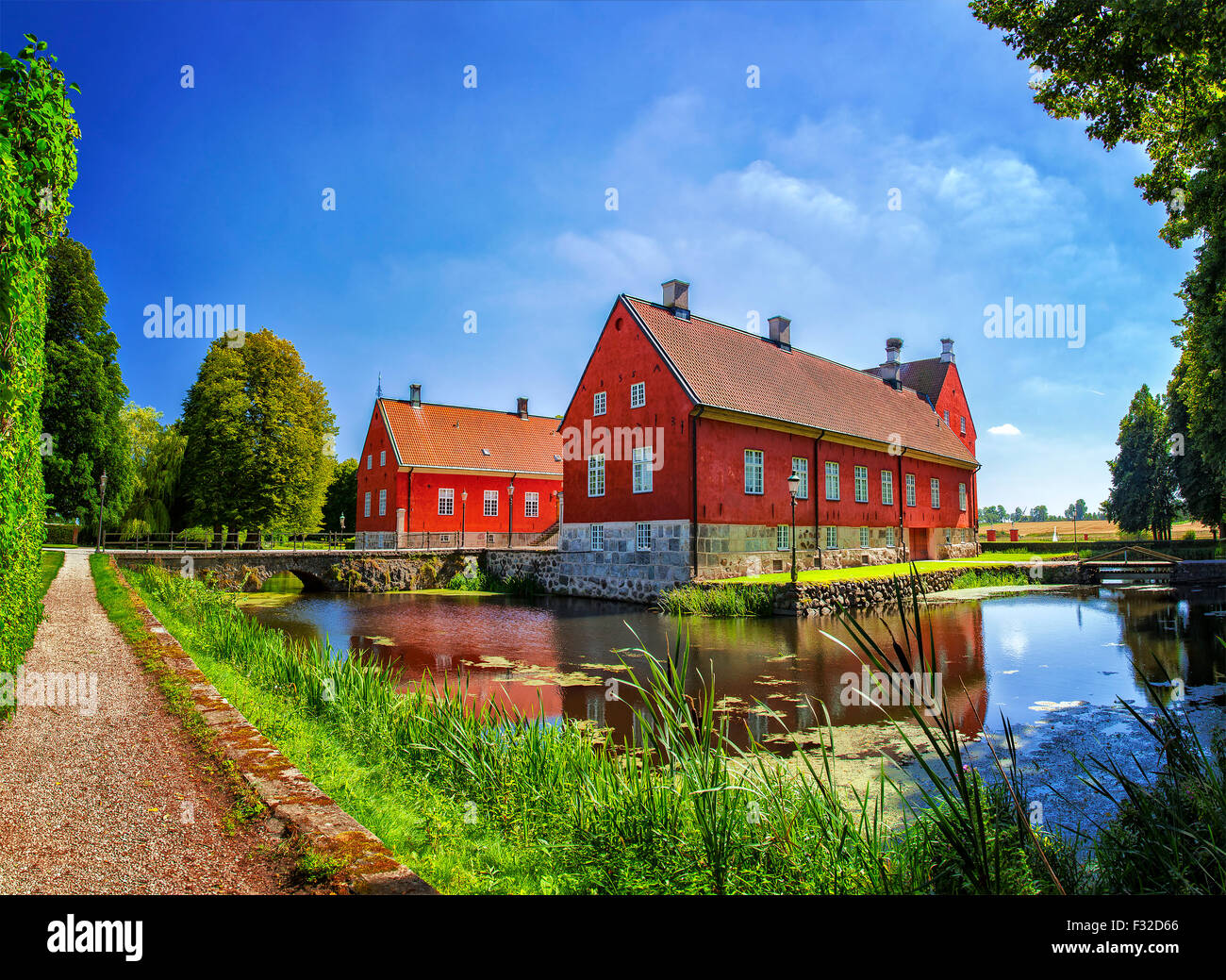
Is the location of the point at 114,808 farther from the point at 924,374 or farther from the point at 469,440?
the point at 924,374

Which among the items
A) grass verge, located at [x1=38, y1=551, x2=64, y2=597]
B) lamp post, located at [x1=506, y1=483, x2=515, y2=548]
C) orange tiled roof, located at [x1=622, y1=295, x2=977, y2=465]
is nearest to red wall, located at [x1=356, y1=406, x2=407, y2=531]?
lamp post, located at [x1=506, y1=483, x2=515, y2=548]

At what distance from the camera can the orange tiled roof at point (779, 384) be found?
23125mm

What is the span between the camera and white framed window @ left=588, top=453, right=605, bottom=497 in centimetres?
2482

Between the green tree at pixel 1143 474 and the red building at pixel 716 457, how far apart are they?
88.7 ft

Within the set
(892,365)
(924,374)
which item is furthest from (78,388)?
(924,374)

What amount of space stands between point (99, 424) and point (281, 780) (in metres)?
33.0

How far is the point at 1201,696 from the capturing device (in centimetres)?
912

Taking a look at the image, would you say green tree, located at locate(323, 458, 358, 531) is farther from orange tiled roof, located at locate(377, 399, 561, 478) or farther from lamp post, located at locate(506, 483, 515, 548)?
lamp post, located at locate(506, 483, 515, 548)

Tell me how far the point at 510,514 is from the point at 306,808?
35548mm

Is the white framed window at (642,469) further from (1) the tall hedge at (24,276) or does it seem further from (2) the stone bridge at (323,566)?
(1) the tall hedge at (24,276)

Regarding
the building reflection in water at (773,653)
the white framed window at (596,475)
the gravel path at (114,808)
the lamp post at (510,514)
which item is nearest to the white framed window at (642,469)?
the white framed window at (596,475)

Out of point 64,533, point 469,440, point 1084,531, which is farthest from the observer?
point 1084,531

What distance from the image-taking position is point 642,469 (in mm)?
23109
